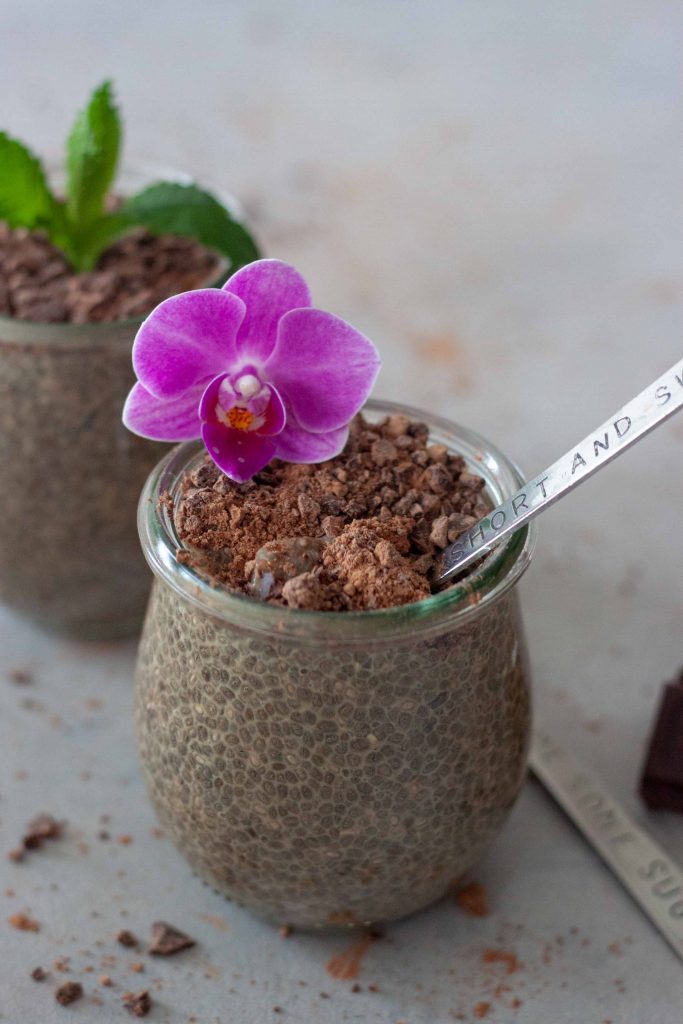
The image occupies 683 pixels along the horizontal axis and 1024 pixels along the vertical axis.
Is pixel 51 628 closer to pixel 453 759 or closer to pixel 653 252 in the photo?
pixel 453 759

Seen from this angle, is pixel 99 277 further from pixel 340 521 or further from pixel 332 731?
pixel 332 731

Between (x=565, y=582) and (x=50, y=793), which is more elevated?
(x=565, y=582)

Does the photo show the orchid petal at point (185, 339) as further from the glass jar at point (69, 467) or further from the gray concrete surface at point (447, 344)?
the gray concrete surface at point (447, 344)

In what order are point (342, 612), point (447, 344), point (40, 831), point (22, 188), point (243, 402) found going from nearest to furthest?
point (342, 612)
point (243, 402)
point (40, 831)
point (22, 188)
point (447, 344)

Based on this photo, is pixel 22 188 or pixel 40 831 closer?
pixel 40 831

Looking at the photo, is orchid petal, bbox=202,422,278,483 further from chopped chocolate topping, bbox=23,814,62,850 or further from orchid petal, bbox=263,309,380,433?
chopped chocolate topping, bbox=23,814,62,850

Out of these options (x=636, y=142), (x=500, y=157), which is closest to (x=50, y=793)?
(x=500, y=157)

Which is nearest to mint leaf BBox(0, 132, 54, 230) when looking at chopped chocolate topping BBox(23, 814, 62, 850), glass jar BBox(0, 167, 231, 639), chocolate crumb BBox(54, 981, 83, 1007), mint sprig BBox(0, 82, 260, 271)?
mint sprig BBox(0, 82, 260, 271)

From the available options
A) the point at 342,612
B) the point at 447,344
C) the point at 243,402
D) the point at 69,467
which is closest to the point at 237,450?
the point at 243,402
